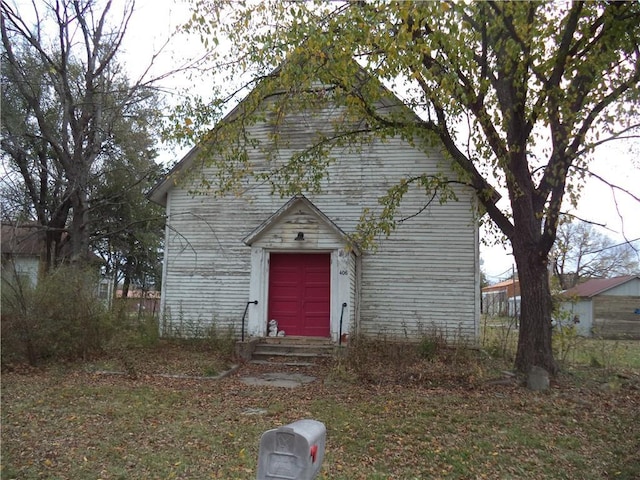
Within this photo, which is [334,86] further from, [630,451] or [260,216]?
[630,451]

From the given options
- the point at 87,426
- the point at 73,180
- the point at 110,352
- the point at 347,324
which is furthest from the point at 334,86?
the point at 73,180

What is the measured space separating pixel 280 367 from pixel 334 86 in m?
6.00

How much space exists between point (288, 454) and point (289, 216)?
421 inches

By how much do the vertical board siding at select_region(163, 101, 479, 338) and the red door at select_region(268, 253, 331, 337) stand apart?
723mm

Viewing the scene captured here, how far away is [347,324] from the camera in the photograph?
481 inches

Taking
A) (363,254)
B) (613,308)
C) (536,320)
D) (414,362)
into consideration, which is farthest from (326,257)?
(613,308)

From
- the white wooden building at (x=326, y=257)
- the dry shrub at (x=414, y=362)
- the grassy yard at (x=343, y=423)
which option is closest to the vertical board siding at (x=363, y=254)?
the white wooden building at (x=326, y=257)

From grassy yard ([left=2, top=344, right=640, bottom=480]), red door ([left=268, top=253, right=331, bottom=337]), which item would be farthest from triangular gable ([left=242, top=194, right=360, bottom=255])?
grassy yard ([left=2, top=344, right=640, bottom=480])

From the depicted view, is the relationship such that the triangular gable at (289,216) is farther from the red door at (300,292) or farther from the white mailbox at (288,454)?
the white mailbox at (288,454)

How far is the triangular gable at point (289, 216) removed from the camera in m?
12.5

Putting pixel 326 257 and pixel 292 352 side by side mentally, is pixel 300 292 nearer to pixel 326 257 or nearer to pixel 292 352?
pixel 326 257

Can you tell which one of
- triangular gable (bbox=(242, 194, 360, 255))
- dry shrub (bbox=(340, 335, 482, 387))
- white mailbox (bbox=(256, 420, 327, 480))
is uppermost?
triangular gable (bbox=(242, 194, 360, 255))

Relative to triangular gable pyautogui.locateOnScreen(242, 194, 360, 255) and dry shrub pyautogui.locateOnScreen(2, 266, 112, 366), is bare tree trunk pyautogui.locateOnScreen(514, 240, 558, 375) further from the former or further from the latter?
dry shrub pyautogui.locateOnScreen(2, 266, 112, 366)

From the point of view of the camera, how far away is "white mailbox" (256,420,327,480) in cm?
218
